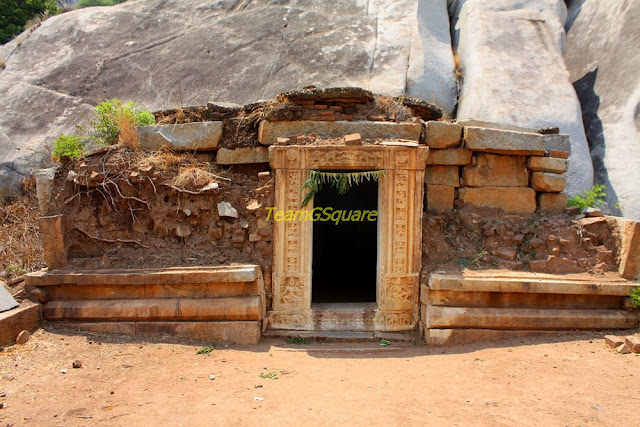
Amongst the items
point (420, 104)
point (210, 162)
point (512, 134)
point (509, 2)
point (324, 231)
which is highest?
point (509, 2)

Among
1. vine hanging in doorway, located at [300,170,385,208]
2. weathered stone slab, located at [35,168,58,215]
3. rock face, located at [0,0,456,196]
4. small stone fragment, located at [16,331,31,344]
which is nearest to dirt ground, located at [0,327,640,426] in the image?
small stone fragment, located at [16,331,31,344]

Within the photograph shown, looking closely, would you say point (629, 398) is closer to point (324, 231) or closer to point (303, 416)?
point (303, 416)

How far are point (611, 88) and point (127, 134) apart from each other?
9.32 metres

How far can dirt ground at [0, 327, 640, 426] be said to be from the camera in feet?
12.0

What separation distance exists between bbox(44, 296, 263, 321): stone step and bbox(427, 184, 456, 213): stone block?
8.81 feet

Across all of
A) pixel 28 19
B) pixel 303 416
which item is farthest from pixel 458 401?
pixel 28 19

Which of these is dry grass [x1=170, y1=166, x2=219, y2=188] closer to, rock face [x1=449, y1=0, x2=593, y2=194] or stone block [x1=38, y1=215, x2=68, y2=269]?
stone block [x1=38, y1=215, x2=68, y2=269]

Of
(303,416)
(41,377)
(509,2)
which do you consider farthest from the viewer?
(509,2)

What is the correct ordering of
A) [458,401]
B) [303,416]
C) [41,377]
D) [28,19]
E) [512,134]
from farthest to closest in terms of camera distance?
[28,19] → [512,134] → [41,377] → [458,401] → [303,416]

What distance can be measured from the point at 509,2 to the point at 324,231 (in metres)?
6.73

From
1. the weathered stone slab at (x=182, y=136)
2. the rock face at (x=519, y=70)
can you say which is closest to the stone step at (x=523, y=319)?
the rock face at (x=519, y=70)

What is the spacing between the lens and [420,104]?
6504 millimetres

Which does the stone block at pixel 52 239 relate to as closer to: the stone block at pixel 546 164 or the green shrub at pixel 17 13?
the stone block at pixel 546 164

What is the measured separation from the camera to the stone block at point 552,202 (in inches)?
255
